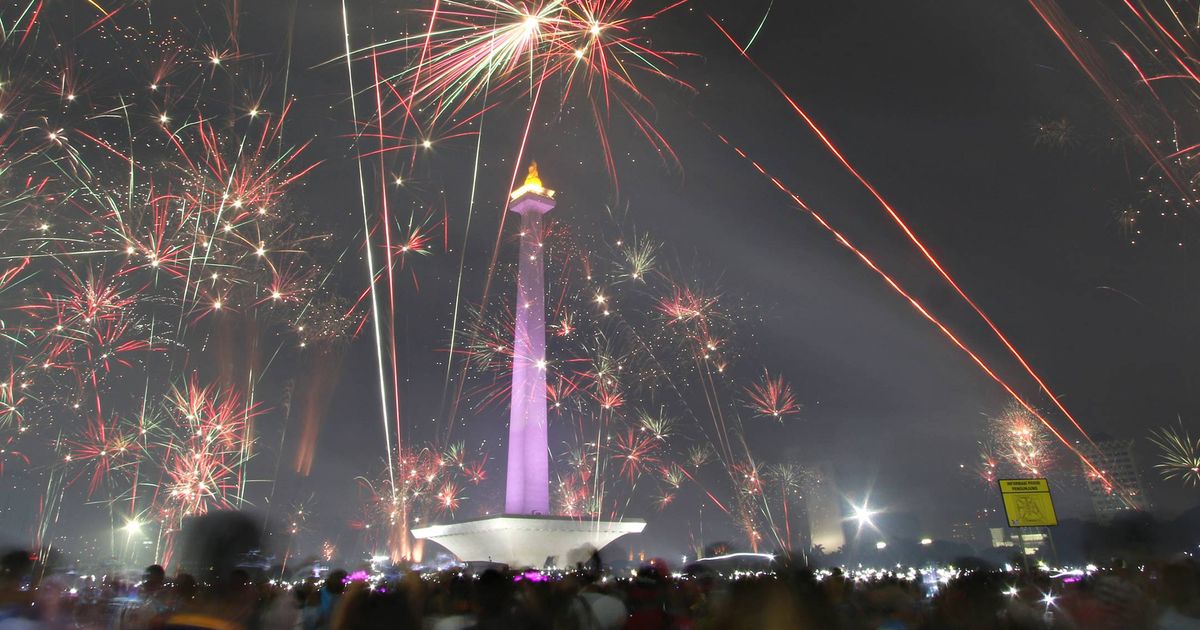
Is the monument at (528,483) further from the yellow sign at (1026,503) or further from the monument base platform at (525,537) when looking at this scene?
the yellow sign at (1026,503)

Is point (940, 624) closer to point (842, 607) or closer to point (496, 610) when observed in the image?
point (842, 607)

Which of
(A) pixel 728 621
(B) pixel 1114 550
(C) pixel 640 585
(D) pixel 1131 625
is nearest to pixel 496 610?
(C) pixel 640 585

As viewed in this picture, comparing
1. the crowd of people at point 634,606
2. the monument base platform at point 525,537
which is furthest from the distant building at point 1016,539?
the crowd of people at point 634,606

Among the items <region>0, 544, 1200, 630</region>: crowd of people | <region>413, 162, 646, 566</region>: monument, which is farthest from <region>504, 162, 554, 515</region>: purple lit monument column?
<region>0, 544, 1200, 630</region>: crowd of people

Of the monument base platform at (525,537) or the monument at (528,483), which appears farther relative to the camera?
the monument at (528,483)

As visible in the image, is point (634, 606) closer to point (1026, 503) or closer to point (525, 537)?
point (1026, 503)

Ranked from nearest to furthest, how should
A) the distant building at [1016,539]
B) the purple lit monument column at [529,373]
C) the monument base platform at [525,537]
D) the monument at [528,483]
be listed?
the monument base platform at [525,537], the monument at [528,483], the purple lit monument column at [529,373], the distant building at [1016,539]

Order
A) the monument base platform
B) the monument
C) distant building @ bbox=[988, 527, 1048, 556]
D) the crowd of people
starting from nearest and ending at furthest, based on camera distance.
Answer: the crowd of people, the monument base platform, the monument, distant building @ bbox=[988, 527, 1048, 556]

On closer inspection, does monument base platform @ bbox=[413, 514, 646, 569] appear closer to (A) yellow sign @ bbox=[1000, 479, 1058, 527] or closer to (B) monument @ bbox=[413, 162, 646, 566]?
(B) monument @ bbox=[413, 162, 646, 566]
